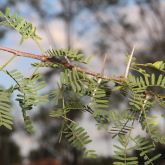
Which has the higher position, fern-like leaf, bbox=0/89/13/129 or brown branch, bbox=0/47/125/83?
brown branch, bbox=0/47/125/83

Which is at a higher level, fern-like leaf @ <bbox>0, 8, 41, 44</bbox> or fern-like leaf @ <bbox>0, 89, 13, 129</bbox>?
fern-like leaf @ <bbox>0, 8, 41, 44</bbox>

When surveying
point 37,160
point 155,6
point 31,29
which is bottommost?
point 31,29

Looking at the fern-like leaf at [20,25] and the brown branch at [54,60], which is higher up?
the fern-like leaf at [20,25]

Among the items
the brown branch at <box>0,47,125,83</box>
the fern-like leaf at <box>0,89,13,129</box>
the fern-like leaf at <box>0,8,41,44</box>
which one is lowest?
the fern-like leaf at <box>0,89,13,129</box>

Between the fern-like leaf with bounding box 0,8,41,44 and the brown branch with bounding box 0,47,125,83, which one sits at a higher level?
the fern-like leaf with bounding box 0,8,41,44

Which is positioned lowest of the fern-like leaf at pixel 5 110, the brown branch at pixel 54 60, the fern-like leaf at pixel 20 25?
the fern-like leaf at pixel 5 110

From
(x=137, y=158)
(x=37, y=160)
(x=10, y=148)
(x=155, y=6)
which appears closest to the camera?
(x=137, y=158)

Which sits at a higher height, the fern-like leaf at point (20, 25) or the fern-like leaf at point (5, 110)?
the fern-like leaf at point (20, 25)

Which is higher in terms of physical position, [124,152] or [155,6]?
[155,6]

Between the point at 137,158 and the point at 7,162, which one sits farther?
the point at 7,162

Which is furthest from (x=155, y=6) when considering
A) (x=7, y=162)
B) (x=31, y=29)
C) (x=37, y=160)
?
(x=31, y=29)

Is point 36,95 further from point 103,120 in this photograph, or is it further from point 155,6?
point 155,6
